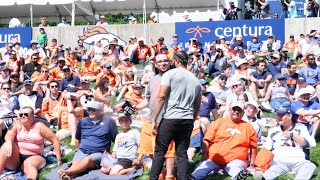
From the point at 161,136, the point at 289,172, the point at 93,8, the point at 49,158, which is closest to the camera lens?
the point at 161,136

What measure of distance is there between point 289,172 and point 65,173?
3.21 m

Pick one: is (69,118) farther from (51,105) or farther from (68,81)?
(68,81)

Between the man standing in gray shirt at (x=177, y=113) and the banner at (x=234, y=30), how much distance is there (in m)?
14.0

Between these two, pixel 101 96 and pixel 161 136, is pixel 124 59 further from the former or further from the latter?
pixel 161 136

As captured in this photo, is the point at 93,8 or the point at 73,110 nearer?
the point at 73,110

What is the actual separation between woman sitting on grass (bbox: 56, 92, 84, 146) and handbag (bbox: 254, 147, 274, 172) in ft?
11.5

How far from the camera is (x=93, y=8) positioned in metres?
27.6

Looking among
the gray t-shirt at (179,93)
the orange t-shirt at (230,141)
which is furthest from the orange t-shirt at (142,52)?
the gray t-shirt at (179,93)

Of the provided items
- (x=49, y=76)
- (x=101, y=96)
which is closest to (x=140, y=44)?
(x=49, y=76)

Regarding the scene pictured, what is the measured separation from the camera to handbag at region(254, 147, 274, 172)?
884 centimetres

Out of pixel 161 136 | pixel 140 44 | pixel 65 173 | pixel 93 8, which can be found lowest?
pixel 65 173

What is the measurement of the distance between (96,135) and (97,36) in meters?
13.9

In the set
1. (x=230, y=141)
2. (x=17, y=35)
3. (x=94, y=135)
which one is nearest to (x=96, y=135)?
(x=94, y=135)

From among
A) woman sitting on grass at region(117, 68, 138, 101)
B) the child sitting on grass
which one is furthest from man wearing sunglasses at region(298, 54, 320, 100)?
the child sitting on grass
